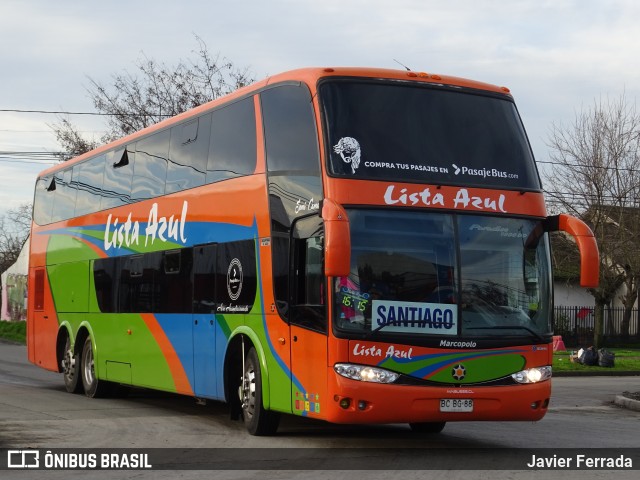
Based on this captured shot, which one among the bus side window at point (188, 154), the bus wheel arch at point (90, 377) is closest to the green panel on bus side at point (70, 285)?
the bus wheel arch at point (90, 377)

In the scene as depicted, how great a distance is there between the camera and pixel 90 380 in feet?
64.7

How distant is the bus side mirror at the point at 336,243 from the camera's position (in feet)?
35.3

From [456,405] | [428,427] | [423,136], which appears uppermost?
[423,136]

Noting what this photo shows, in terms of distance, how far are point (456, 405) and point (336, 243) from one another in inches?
88.5

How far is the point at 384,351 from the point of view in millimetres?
11453

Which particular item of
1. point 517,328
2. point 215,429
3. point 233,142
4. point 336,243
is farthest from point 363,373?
point 233,142

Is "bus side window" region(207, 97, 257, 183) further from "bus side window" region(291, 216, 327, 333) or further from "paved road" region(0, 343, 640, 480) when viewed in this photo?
"paved road" region(0, 343, 640, 480)

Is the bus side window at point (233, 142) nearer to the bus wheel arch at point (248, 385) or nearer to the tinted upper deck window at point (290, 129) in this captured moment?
the tinted upper deck window at point (290, 129)

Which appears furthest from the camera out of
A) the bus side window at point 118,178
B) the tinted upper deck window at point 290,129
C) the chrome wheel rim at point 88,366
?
the chrome wheel rim at point 88,366

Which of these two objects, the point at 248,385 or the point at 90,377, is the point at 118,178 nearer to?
the point at 90,377

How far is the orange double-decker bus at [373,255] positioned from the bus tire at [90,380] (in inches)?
185

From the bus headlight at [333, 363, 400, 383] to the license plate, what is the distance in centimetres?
64

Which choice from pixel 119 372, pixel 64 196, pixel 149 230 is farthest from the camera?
pixel 64 196
